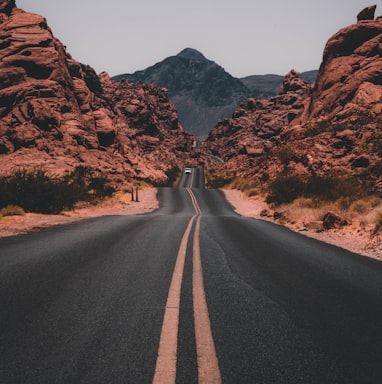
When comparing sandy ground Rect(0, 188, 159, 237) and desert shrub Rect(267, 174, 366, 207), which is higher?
desert shrub Rect(267, 174, 366, 207)

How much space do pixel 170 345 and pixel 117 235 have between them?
6899 mm

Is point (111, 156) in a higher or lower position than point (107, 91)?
lower

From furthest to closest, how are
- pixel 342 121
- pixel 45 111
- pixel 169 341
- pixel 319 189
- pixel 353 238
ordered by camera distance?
pixel 45 111 < pixel 342 121 < pixel 319 189 < pixel 353 238 < pixel 169 341

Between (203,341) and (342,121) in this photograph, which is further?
(342,121)

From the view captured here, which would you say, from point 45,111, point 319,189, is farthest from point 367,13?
point 45,111

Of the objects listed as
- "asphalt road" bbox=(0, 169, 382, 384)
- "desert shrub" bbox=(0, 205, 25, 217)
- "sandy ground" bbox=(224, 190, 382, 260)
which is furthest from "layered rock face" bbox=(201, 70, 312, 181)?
"asphalt road" bbox=(0, 169, 382, 384)

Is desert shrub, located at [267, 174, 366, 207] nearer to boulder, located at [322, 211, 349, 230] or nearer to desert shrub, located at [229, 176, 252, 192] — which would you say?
boulder, located at [322, 211, 349, 230]

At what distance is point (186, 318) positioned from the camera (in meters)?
3.42

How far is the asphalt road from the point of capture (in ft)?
8.02

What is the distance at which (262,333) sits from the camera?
3115mm

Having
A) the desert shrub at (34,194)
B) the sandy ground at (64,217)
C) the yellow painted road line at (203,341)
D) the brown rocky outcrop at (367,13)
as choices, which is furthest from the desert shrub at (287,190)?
the brown rocky outcrop at (367,13)

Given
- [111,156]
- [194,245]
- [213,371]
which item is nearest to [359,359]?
[213,371]

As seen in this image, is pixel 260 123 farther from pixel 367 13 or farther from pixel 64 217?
pixel 64 217

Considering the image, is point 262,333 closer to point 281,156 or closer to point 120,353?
point 120,353
